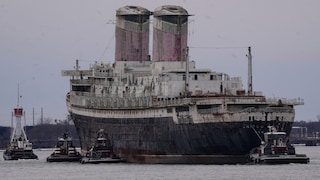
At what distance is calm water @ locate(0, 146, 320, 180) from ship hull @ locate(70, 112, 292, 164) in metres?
3.09

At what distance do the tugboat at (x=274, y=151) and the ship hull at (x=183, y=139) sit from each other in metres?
1.85

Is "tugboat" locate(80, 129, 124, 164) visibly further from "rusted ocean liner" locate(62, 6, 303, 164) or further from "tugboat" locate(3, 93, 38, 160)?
"tugboat" locate(3, 93, 38, 160)

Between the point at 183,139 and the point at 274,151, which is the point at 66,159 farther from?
the point at 274,151

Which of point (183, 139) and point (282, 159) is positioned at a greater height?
point (183, 139)

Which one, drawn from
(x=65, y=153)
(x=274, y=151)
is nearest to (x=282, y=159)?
(x=274, y=151)

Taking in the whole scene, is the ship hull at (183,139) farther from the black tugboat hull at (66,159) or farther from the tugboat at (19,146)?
the tugboat at (19,146)

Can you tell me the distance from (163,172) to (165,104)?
61.7ft

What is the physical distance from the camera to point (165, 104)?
147 m

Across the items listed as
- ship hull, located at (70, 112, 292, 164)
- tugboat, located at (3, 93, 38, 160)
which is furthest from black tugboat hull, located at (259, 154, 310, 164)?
tugboat, located at (3, 93, 38, 160)

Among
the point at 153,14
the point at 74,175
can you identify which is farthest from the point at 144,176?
the point at 153,14

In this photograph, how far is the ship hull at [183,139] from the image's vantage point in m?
137

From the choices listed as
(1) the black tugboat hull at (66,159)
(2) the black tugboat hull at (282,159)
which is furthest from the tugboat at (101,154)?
(2) the black tugboat hull at (282,159)

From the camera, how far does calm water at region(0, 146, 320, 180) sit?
395ft

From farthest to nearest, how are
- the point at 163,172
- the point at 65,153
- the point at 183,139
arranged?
the point at 65,153, the point at 183,139, the point at 163,172
